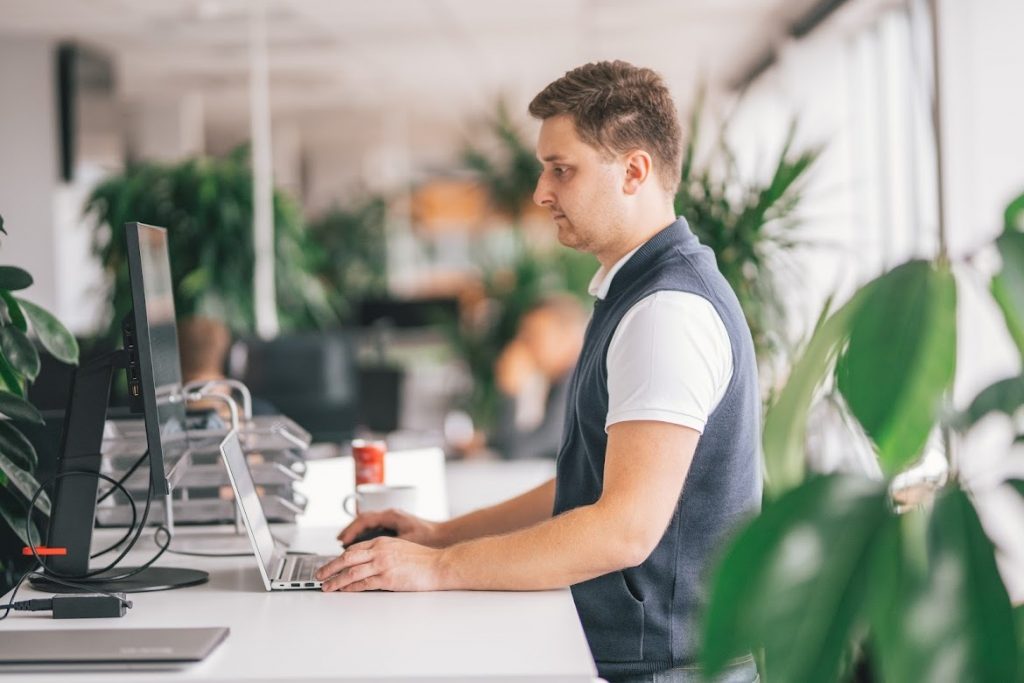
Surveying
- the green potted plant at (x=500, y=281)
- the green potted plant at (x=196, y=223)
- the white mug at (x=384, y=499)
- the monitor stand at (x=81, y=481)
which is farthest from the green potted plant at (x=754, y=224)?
the green potted plant at (x=500, y=281)

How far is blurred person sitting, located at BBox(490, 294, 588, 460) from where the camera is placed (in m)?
4.88

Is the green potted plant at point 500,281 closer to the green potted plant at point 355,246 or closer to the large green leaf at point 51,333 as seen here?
the green potted plant at point 355,246

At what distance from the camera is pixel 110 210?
18.9ft

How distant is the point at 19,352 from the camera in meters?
1.86

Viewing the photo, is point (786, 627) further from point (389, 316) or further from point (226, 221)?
point (389, 316)

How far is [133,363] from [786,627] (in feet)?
4.15

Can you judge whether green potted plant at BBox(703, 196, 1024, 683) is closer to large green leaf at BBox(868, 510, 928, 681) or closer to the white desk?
large green leaf at BBox(868, 510, 928, 681)

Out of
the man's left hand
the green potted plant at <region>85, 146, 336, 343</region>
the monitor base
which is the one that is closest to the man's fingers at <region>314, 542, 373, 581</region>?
the man's left hand

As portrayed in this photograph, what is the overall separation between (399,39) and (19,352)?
6437mm

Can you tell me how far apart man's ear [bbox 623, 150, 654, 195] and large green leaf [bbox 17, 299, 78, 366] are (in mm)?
958

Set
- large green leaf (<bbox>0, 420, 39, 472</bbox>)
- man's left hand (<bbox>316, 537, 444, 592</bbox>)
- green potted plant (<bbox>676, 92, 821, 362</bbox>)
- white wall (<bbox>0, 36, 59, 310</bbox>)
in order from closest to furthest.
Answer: man's left hand (<bbox>316, 537, 444, 592</bbox>) < large green leaf (<bbox>0, 420, 39, 472</bbox>) < green potted plant (<bbox>676, 92, 821, 362</bbox>) < white wall (<bbox>0, 36, 59, 310</bbox>)

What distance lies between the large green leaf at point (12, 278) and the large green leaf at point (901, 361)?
4.89 feet

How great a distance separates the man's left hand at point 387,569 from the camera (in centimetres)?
171

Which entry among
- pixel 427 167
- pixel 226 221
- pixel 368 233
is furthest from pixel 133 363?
pixel 427 167
